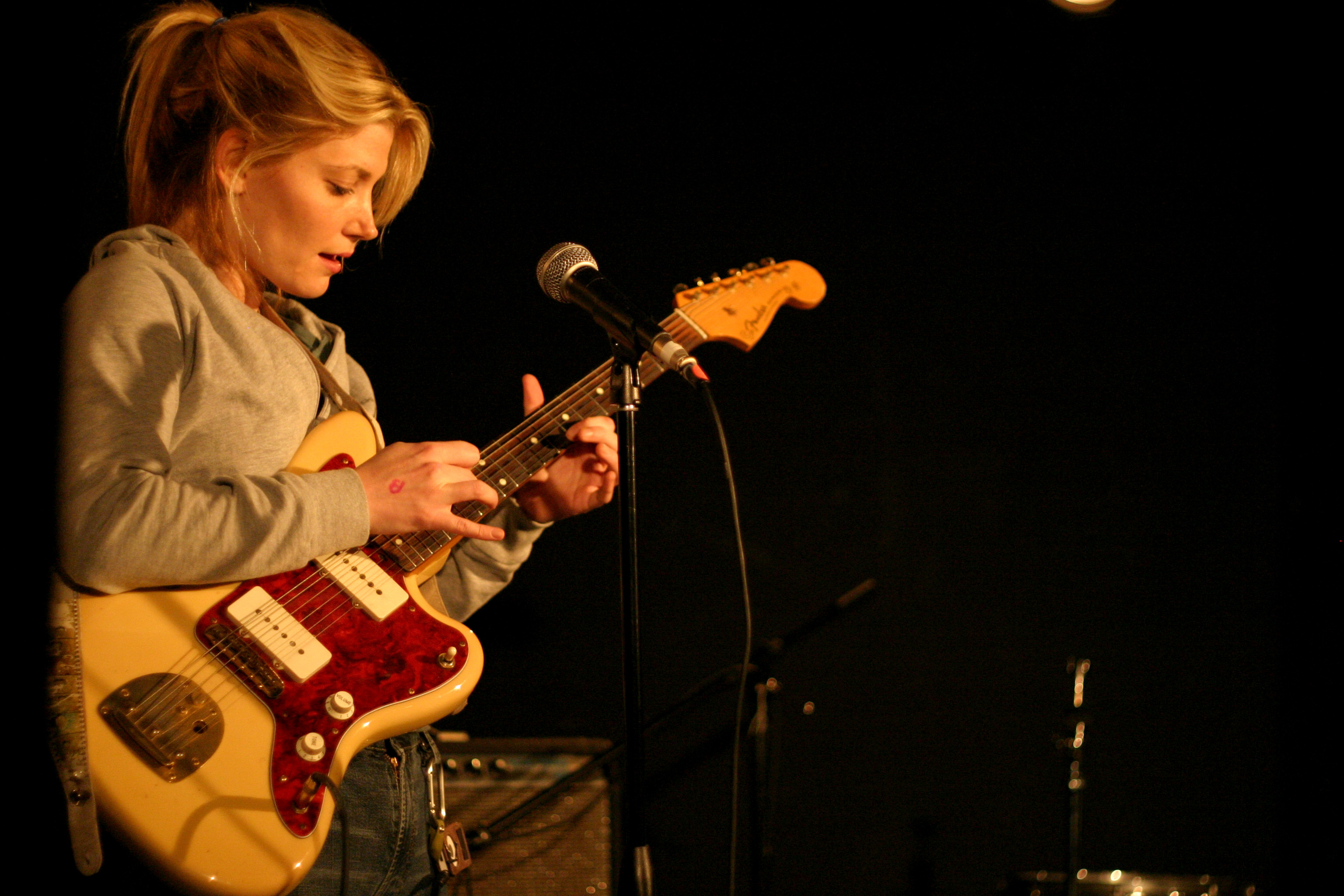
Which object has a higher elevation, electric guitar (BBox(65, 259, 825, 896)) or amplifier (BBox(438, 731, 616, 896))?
electric guitar (BBox(65, 259, 825, 896))

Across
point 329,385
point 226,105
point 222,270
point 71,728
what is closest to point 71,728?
point 71,728

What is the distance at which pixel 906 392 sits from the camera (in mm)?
2664

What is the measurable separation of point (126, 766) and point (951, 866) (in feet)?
6.99

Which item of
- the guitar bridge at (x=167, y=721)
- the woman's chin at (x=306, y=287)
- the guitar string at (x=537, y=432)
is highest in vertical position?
the woman's chin at (x=306, y=287)

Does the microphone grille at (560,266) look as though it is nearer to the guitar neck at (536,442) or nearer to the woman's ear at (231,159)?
the guitar neck at (536,442)

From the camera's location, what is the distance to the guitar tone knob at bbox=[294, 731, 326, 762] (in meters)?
1.28

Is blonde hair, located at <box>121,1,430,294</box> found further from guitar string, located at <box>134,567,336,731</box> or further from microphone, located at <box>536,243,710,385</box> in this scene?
guitar string, located at <box>134,567,336,731</box>

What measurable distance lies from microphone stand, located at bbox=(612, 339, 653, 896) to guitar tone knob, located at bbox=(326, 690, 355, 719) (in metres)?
0.40

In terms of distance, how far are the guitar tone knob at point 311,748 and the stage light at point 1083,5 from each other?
2695 mm

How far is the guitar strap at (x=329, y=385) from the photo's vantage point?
1.53 m

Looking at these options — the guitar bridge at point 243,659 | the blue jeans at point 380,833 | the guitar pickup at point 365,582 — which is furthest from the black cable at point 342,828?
the guitar pickup at point 365,582

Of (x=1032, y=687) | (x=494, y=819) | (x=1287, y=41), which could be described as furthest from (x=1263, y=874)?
(x=1287, y=41)

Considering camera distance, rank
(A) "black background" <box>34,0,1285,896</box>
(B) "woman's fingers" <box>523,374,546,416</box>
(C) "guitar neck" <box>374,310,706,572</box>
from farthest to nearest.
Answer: (A) "black background" <box>34,0,1285,896</box> → (B) "woman's fingers" <box>523,374,546,416</box> → (C) "guitar neck" <box>374,310,706,572</box>

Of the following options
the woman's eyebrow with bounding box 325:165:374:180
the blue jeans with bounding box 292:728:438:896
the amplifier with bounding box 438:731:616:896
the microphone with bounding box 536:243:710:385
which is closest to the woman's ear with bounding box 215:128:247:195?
the woman's eyebrow with bounding box 325:165:374:180
